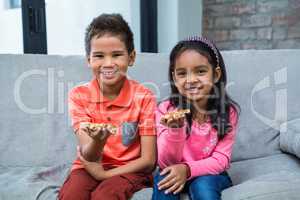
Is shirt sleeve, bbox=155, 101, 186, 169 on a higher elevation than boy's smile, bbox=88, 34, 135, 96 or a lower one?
lower

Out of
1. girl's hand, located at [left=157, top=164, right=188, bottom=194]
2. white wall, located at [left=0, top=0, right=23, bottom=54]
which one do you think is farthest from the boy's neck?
white wall, located at [left=0, top=0, right=23, bottom=54]

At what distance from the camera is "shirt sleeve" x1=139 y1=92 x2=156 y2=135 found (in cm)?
127

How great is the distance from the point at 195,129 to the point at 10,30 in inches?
86.0

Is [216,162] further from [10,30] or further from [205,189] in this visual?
[10,30]

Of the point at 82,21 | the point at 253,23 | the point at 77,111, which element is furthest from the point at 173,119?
the point at 253,23

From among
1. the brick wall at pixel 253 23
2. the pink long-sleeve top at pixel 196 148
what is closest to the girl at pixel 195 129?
the pink long-sleeve top at pixel 196 148

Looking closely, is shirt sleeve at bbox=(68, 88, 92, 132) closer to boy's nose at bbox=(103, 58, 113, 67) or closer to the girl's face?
boy's nose at bbox=(103, 58, 113, 67)

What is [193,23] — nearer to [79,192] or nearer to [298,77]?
[298,77]

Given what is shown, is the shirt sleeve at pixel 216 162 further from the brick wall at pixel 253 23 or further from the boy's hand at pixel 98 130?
the brick wall at pixel 253 23

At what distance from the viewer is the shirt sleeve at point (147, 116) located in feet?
4.17

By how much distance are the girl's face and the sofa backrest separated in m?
0.33

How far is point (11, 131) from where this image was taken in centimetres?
159

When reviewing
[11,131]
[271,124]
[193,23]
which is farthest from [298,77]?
[193,23]

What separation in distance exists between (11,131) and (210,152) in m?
0.78
